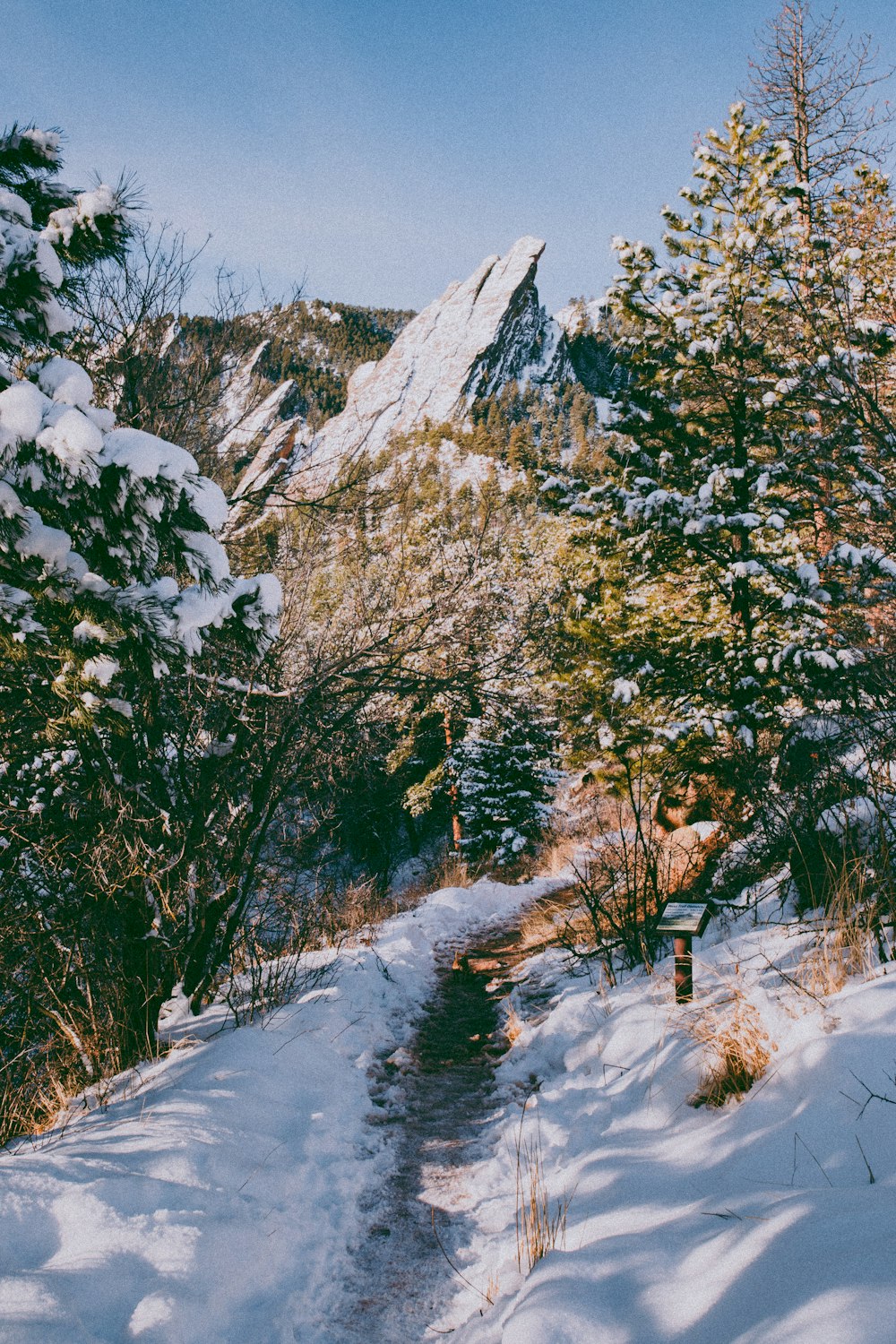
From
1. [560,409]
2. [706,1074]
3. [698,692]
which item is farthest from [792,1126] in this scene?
[560,409]

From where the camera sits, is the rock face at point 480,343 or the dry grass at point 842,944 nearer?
the dry grass at point 842,944

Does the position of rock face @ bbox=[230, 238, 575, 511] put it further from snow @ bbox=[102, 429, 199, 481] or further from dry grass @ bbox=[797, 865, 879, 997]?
Answer: dry grass @ bbox=[797, 865, 879, 997]

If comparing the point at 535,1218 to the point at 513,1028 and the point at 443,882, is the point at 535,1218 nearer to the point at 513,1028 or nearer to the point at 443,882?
the point at 513,1028

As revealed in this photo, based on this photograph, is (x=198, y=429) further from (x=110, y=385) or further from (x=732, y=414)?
(x=732, y=414)

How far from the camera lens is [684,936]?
3848mm

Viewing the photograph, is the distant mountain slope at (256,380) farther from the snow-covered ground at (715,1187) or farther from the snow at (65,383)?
the snow-covered ground at (715,1187)

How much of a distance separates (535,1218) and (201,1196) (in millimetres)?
1344

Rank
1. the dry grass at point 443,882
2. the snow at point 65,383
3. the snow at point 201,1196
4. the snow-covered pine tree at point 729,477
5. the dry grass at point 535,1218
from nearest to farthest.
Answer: the snow at point 201,1196 < the dry grass at point 535,1218 < the snow at point 65,383 < the snow-covered pine tree at point 729,477 < the dry grass at point 443,882

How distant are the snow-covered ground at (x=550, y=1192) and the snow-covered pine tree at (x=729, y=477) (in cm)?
449

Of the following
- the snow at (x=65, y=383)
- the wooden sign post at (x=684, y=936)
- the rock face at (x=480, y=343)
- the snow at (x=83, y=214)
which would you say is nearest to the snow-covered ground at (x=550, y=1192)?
the wooden sign post at (x=684, y=936)

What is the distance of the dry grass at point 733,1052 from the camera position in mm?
2988

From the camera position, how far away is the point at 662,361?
9555 millimetres

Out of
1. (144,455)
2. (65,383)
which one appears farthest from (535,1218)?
(65,383)

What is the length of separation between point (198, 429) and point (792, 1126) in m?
6.01
